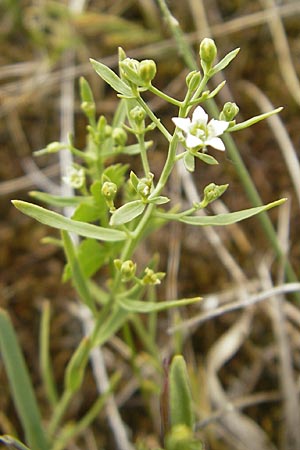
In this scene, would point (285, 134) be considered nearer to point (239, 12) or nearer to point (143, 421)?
point (239, 12)

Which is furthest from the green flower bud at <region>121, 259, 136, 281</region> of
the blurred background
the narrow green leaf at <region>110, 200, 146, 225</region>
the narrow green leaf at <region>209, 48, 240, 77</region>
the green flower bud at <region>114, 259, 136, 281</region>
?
the blurred background

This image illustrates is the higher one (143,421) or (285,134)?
(285,134)

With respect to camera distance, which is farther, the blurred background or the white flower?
the blurred background

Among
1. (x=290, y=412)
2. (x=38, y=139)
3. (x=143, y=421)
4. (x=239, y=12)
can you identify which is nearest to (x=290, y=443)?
(x=290, y=412)

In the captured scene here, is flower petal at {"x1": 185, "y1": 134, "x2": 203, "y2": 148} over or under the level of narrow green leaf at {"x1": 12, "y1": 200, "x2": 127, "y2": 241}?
over

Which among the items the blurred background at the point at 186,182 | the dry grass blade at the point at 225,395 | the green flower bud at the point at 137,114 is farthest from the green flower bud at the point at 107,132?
the dry grass blade at the point at 225,395

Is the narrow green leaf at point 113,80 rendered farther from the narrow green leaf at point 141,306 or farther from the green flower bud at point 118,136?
the narrow green leaf at point 141,306

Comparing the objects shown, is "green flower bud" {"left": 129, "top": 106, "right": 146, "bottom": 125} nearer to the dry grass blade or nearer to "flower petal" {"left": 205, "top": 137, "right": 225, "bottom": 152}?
"flower petal" {"left": 205, "top": 137, "right": 225, "bottom": 152}
